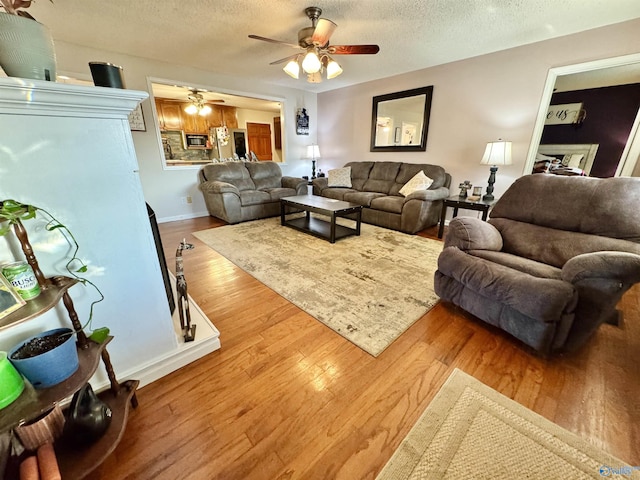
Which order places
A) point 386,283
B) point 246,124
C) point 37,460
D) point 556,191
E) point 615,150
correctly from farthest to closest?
point 246,124 → point 615,150 → point 386,283 → point 556,191 → point 37,460

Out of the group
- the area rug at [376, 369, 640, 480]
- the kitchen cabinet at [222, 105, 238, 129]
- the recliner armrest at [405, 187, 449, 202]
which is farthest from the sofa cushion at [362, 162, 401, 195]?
the kitchen cabinet at [222, 105, 238, 129]

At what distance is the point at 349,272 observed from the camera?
2.46 m

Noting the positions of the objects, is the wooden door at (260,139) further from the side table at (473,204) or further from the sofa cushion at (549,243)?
the sofa cushion at (549,243)

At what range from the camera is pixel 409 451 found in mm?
1002

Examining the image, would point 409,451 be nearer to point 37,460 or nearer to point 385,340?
point 385,340

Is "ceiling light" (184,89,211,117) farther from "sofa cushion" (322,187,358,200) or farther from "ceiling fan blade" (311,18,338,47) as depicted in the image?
"ceiling fan blade" (311,18,338,47)

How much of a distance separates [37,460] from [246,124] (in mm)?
8182

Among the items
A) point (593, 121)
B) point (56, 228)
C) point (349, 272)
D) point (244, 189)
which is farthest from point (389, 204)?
point (593, 121)

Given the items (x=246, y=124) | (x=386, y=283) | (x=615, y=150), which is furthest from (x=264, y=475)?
(x=246, y=124)

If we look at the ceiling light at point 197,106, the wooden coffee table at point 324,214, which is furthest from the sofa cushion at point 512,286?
the ceiling light at point 197,106

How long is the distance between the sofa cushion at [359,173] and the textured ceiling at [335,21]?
1.66 meters

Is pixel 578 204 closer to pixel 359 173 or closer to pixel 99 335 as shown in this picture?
pixel 99 335

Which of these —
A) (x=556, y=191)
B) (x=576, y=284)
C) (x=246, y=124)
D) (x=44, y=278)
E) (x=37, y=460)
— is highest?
(x=246, y=124)

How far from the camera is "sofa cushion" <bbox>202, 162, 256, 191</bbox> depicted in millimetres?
4348
